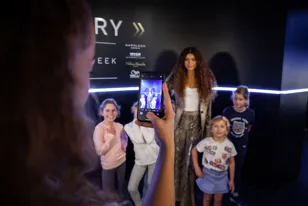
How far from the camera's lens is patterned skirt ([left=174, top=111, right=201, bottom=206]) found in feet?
10.1

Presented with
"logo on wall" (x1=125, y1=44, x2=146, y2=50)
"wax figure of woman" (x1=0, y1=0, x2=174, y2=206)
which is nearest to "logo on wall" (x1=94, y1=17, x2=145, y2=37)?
"logo on wall" (x1=125, y1=44, x2=146, y2=50)

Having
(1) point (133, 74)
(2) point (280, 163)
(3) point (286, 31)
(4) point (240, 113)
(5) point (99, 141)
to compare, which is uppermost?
(3) point (286, 31)

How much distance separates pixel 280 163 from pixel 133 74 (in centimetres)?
226

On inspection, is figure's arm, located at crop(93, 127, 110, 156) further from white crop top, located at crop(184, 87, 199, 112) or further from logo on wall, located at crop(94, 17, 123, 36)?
logo on wall, located at crop(94, 17, 123, 36)

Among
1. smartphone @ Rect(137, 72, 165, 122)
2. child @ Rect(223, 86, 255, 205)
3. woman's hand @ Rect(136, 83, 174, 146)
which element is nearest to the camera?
woman's hand @ Rect(136, 83, 174, 146)

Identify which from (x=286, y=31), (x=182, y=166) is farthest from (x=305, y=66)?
(x=182, y=166)

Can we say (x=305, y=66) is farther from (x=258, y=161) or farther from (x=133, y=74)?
(x=133, y=74)

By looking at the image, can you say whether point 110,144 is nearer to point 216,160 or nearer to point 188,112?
point 188,112

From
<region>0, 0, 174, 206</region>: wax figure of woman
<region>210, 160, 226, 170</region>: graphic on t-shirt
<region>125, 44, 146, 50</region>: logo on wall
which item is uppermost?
<region>125, 44, 146, 50</region>: logo on wall

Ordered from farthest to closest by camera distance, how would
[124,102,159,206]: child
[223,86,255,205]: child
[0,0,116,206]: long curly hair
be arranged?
1. [223,86,255,205]: child
2. [124,102,159,206]: child
3. [0,0,116,206]: long curly hair

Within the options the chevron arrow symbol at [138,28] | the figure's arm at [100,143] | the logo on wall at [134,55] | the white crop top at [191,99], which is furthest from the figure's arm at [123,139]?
the chevron arrow symbol at [138,28]

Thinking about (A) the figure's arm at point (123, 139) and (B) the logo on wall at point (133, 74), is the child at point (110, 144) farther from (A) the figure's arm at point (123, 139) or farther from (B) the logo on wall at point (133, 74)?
(B) the logo on wall at point (133, 74)

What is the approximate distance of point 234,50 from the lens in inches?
153

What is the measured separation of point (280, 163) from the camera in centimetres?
377
